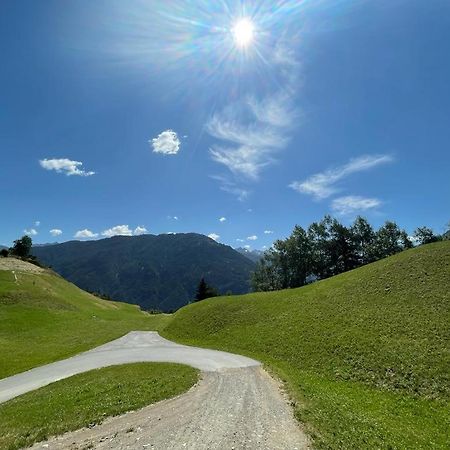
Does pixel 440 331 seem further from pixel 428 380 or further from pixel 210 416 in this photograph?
pixel 210 416

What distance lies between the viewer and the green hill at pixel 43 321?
4856cm

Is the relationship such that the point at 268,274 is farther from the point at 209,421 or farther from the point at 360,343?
the point at 209,421

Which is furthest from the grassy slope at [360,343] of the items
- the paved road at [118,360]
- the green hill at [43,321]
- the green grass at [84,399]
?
the green hill at [43,321]

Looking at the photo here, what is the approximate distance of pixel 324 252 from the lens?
12519 cm

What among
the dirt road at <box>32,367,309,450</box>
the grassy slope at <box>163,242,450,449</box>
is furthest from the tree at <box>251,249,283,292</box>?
the dirt road at <box>32,367,309,450</box>

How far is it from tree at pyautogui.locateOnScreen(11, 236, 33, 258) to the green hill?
50.1m

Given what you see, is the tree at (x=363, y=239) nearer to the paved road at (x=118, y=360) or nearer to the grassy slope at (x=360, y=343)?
the grassy slope at (x=360, y=343)

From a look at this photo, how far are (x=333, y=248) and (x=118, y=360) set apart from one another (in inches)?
3882

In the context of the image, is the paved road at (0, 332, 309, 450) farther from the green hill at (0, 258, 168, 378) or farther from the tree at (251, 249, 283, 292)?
the tree at (251, 249, 283, 292)

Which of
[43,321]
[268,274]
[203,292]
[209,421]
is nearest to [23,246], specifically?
[203,292]

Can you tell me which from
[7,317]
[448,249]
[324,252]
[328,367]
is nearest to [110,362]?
[328,367]

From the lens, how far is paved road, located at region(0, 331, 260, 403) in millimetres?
32219

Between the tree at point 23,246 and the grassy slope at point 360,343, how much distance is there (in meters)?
114

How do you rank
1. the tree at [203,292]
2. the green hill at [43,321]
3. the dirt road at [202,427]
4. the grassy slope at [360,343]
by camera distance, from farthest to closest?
the tree at [203,292]
the green hill at [43,321]
the grassy slope at [360,343]
the dirt road at [202,427]
